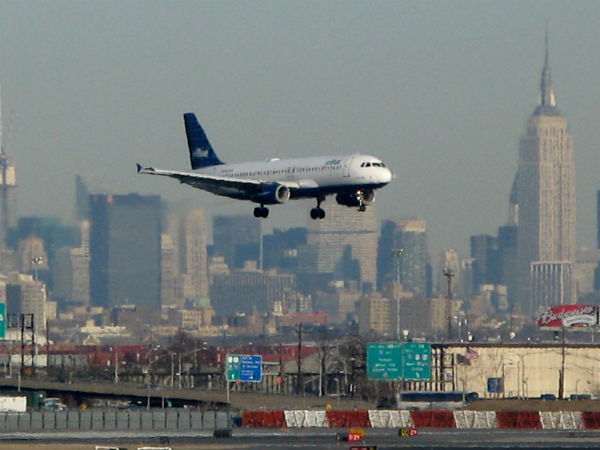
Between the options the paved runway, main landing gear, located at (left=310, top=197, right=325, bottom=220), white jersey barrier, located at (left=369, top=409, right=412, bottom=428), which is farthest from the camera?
white jersey barrier, located at (left=369, top=409, right=412, bottom=428)

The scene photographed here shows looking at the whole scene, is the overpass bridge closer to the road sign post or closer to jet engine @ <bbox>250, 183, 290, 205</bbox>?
the road sign post

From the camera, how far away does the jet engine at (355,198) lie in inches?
5315

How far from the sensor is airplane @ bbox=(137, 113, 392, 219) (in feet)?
444

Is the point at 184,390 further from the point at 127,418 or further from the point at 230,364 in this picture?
the point at 127,418

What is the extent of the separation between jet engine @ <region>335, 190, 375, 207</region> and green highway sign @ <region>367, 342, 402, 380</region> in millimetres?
46573

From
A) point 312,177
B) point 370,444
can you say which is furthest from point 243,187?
point 370,444

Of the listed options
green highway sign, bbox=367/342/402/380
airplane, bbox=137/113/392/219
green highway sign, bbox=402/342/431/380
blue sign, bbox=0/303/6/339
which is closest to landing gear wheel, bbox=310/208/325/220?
airplane, bbox=137/113/392/219

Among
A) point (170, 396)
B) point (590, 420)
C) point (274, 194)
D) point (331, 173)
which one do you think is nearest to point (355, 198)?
point (331, 173)

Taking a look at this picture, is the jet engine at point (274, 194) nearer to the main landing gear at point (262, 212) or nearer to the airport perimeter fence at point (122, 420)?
the main landing gear at point (262, 212)

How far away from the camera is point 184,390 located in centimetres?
19212

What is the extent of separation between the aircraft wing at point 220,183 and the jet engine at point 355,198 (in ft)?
10.4

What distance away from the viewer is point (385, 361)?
595 ft

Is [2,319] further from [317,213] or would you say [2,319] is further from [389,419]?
[317,213]

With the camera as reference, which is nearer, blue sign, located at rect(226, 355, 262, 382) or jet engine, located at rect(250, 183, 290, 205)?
jet engine, located at rect(250, 183, 290, 205)
